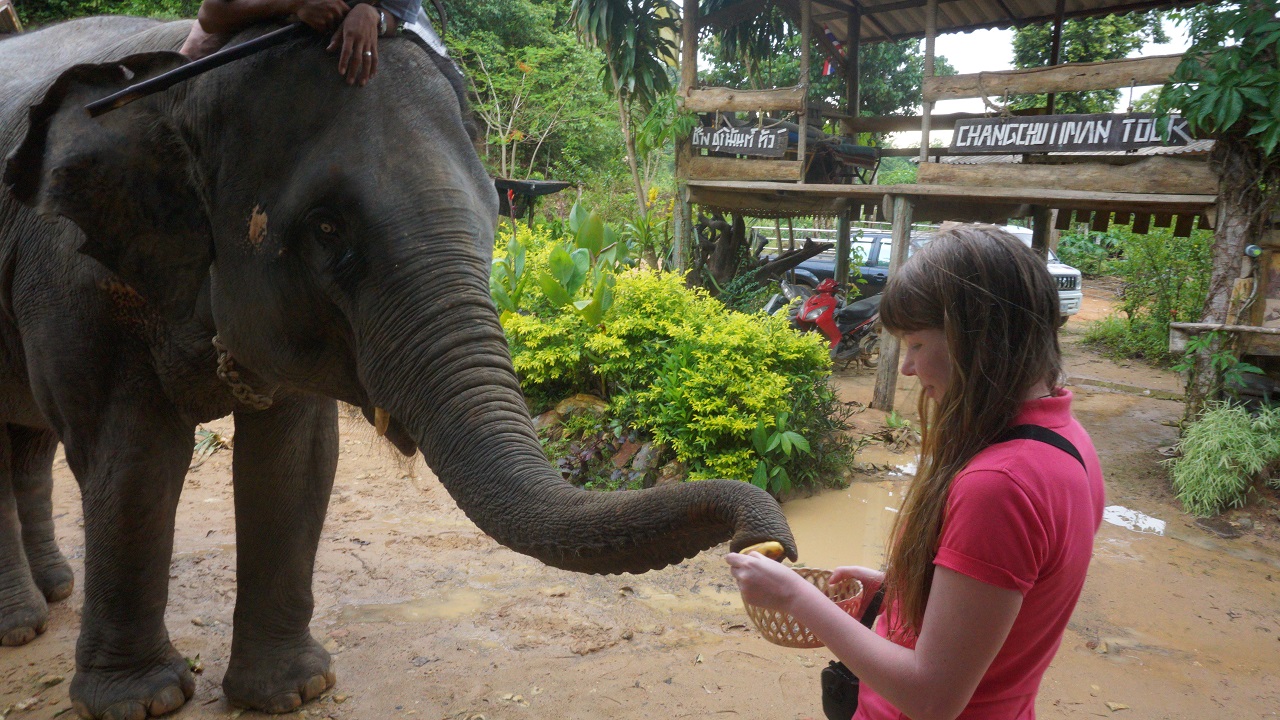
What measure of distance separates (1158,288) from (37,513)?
13.5 metres

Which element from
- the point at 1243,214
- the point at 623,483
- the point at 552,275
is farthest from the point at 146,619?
the point at 1243,214

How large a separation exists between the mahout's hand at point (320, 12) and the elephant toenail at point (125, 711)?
8.14ft

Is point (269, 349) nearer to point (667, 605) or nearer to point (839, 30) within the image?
point (667, 605)

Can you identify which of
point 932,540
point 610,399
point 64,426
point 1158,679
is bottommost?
point 1158,679

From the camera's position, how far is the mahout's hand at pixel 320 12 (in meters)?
2.35

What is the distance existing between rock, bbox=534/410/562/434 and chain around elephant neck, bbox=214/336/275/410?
13.6ft

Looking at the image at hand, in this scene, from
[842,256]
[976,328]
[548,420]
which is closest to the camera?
[976,328]

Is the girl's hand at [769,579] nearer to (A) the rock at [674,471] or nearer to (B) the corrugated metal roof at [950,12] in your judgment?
(A) the rock at [674,471]

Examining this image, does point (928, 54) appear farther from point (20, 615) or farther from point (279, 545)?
point (20, 615)

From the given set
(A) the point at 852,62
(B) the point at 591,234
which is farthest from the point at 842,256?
(B) the point at 591,234

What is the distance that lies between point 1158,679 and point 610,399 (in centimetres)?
413

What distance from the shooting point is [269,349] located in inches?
95.5

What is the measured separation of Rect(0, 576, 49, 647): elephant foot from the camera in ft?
12.7

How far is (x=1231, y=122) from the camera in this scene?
6.11 meters
